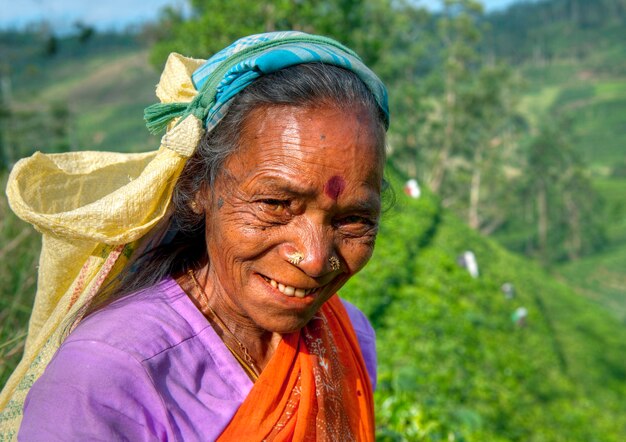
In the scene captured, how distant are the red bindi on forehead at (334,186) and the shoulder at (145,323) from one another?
37cm

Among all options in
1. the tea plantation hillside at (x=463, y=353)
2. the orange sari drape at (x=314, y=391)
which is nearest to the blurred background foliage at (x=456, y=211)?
the tea plantation hillside at (x=463, y=353)

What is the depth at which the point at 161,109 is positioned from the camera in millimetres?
1529

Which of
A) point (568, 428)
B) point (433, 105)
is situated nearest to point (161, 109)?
point (568, 428)

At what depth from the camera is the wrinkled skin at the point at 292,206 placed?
138 cm

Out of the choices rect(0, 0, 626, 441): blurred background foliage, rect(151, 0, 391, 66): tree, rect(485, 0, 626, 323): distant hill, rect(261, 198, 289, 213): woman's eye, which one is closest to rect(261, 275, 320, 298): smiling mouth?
rect(261, 198, 289, 213): woman's eye

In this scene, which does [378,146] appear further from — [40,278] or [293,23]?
[293,23]

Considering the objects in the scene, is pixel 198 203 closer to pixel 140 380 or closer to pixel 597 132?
pixel 140 380

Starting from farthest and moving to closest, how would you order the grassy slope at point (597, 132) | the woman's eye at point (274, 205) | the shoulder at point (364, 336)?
the grassy slope at point (597, 132), the shoulder at point (364, 336), the woman's eye at point (274, 205)

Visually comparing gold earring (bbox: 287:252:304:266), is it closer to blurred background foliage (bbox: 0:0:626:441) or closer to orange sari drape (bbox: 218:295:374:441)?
Answer: orange sari drape (bbox: 218:295:374:441)

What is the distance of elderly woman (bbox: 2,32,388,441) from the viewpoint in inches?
51.1

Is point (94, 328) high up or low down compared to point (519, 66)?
up

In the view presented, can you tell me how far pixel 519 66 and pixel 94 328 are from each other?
9171 cm

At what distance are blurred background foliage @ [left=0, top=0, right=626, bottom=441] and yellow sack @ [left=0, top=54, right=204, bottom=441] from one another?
570 millimetres

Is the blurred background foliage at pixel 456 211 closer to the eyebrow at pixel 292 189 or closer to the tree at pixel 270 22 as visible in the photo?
the tree at pixel 270 22
